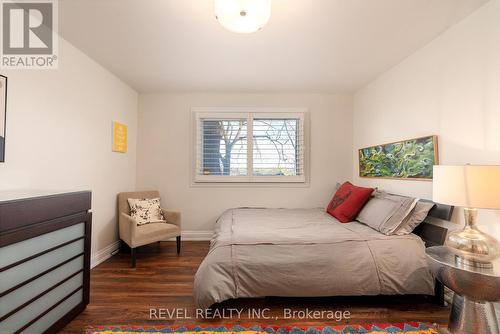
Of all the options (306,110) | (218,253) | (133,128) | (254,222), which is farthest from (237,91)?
(218,253)

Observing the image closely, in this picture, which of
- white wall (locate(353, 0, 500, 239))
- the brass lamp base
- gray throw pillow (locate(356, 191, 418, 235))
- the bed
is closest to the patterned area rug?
the bed

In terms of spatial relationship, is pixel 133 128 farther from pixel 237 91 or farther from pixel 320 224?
pixel 320 224

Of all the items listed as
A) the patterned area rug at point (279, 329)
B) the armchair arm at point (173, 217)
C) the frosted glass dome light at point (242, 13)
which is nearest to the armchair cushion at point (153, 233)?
the armchair arm at point (173, 217)

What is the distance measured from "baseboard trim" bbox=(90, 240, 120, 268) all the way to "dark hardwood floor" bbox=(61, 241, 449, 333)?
193 millimetres

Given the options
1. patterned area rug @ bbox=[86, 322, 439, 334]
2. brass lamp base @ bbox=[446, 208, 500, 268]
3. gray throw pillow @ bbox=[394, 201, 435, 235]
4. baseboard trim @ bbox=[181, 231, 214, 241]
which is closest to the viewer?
brass lamp base @ bbox=[446, 208, 500, 268]

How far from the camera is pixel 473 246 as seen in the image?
1.46m

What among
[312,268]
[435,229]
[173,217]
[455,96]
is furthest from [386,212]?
[173,217]

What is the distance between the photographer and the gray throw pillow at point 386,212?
212 cm

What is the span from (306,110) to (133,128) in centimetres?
285

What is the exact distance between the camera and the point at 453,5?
1.73m

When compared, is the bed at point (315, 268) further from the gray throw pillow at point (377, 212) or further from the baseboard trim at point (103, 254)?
the baseboard trim at point (103, 254)

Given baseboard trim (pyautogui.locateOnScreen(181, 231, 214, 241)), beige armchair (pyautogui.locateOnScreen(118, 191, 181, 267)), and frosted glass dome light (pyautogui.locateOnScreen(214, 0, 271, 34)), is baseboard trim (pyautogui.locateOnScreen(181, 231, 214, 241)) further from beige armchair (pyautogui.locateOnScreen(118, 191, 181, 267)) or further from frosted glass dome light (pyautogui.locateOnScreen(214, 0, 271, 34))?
frosted glass dome light (pyautogui.locateOnScreen(214, 0, 271, 34))

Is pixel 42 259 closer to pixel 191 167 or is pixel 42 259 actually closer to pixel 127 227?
pixel 127 227

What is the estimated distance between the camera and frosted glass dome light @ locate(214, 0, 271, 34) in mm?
1350
